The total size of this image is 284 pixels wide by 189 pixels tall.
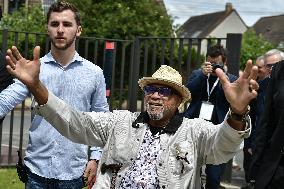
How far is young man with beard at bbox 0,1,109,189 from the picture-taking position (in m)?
4.08

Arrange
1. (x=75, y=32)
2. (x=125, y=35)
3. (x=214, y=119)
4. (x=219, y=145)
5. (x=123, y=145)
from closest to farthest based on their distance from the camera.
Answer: (x=219, y=145)
(x=123, y=145)
(x=75, y=32)
(x=214, y=119)
(x=125, y=35)

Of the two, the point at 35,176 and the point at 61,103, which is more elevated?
the point at 61,103

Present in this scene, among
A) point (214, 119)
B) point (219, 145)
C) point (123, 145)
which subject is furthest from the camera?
point (214, 119)

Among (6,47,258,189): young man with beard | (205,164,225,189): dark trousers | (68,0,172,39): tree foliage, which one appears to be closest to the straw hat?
(6,47,258,189): young man with beard

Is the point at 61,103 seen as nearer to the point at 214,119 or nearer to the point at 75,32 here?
the point at 75,32

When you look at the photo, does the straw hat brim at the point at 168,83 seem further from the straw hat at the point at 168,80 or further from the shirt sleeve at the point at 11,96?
the shirt sleeve at the point at 11,96

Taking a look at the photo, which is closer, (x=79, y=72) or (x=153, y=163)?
(x=153, y=163)

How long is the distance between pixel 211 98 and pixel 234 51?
1.33 m

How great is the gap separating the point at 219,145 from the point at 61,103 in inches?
36.3

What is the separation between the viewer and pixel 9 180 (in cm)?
776

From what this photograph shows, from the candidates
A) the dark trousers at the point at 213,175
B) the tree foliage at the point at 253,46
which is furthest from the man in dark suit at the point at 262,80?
the tree foliage at the point at 253,46

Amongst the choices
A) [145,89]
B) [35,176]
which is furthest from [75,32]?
[35,176]

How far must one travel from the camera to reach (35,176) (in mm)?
4117

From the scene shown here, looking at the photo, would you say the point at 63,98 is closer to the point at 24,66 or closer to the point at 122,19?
the point at 24,66
